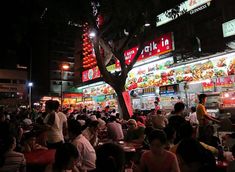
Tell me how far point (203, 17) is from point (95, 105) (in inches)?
501

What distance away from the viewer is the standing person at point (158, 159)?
11.6 ft

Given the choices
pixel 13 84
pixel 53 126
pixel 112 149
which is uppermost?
pixel 13 84

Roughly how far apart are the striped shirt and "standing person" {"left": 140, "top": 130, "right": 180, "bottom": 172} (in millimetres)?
2150

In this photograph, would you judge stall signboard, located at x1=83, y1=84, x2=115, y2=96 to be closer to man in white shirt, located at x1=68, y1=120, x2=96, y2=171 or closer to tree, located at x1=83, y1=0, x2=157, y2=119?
tree, located at x1=83, y1=0, x2=157, y2=119

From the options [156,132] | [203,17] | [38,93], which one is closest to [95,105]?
[203,17]

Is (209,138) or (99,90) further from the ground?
(99,90)

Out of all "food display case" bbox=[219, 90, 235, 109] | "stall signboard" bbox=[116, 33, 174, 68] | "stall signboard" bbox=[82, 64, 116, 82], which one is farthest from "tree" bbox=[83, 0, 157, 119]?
"stall signboard" bbox=[82, 64, 116, 82]

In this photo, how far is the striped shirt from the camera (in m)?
3.99

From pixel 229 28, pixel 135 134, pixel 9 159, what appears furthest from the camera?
pixel 229 28

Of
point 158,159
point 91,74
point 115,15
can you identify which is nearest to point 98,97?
point 91,74

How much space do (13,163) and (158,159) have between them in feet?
8.17

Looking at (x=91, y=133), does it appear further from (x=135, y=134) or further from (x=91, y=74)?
(x=91, y=74)

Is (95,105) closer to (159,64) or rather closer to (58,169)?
(159,64)

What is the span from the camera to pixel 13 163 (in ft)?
13.3
